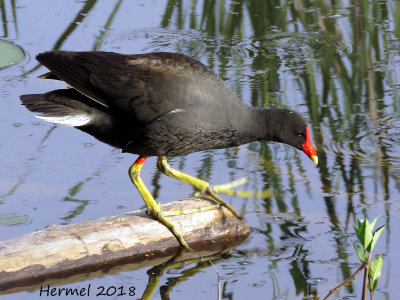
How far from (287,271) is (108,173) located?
138cm

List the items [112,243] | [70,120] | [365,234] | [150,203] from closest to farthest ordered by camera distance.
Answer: [365,234], [112,243], [70,120], [150,203]

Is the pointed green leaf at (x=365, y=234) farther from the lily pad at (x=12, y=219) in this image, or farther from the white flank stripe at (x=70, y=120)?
the lily pad at (x=12, y=219)

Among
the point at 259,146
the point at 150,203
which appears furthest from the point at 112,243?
the point at 259,146

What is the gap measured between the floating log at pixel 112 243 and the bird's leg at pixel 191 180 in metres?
0.05

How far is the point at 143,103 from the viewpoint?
4.32m

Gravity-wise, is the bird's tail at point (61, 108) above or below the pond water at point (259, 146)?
above

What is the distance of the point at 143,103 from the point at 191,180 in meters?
0.61

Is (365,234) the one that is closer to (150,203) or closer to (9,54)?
(150,203)

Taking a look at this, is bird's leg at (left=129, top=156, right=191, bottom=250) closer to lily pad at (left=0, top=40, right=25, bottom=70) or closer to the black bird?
the black bird

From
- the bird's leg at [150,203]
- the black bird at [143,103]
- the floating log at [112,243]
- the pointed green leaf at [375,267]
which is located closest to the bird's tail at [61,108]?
the black bird at [143,103]

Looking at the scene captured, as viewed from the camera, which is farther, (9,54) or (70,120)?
(9,54)

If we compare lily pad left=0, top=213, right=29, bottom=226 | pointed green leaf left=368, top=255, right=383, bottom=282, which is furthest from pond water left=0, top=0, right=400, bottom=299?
pointed green leaf left=368, top=255, right=383, bottom=282

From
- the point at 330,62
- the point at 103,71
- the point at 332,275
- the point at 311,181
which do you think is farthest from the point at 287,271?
the point at 330,62

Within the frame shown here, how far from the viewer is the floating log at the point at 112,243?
12.8 feet
